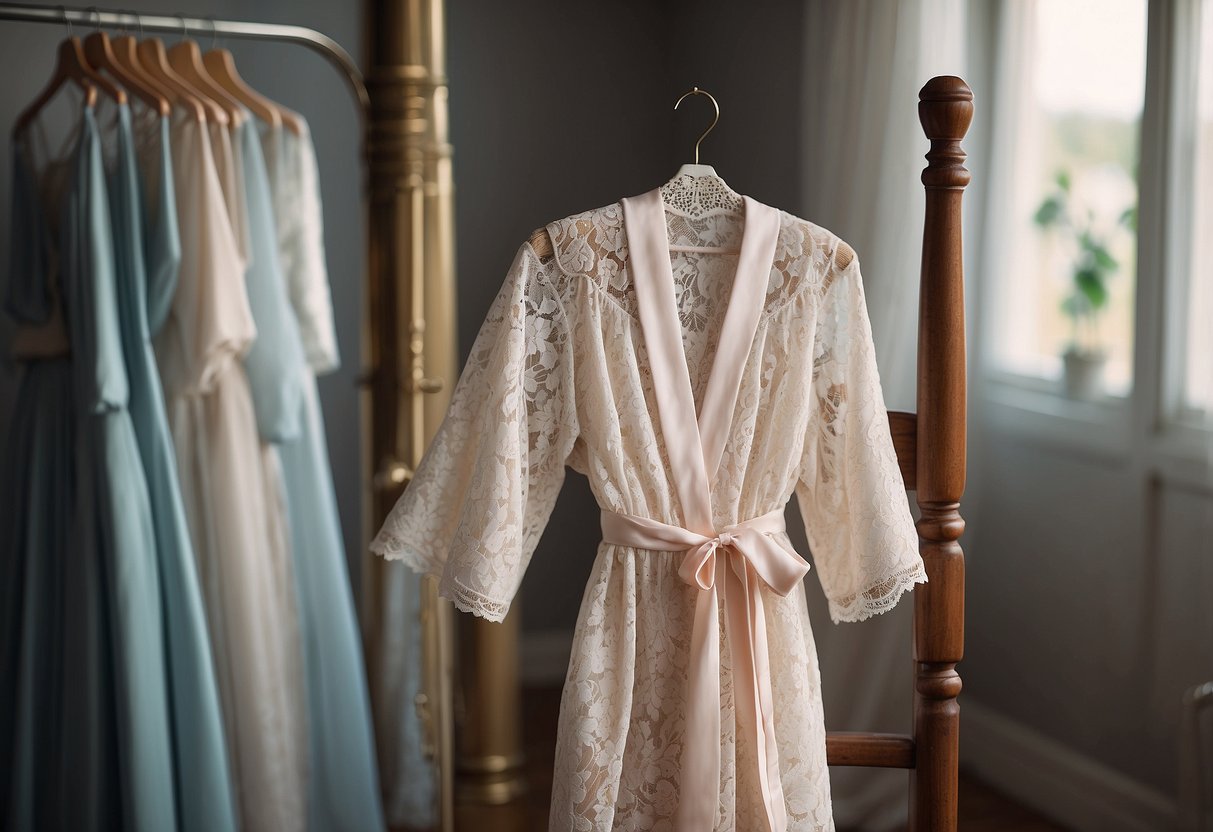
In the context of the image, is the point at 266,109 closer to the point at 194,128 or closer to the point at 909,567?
the point at 194,128

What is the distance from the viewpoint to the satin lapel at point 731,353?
1169mm

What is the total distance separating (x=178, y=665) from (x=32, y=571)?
281 mm

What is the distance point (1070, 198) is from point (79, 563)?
6.93 feet

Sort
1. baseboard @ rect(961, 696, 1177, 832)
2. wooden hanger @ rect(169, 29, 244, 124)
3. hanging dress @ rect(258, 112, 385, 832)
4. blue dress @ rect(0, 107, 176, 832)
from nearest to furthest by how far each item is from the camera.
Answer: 1. blue dress @ rect(0, 107, 176, 832)
2. wooden hanger @ rect(169, 29, 244, 124)
3. hanging dress @ rect(258, 112, 385, 832)
4. baseboard @ rect(961, 696, 1177, 832)

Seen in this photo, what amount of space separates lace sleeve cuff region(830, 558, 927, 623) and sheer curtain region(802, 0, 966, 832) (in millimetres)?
1025

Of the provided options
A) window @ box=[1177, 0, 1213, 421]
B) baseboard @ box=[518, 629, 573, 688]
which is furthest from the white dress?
baseboard @ box=[518, 629, 573, 688]

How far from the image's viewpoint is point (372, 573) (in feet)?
7.82

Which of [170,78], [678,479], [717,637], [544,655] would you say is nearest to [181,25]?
[170,78]

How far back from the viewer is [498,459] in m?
1.16

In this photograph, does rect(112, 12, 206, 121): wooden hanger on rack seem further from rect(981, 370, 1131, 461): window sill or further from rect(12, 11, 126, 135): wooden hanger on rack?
rect(981, 370, 1131, 461): window sill

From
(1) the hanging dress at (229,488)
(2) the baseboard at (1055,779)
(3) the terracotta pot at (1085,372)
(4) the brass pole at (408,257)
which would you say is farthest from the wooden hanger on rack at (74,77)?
(2) the baseboard at (1055,779)

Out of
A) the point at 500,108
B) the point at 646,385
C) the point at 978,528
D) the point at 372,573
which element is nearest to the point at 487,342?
the point at 646,385

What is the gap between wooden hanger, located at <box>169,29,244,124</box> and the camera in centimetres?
204

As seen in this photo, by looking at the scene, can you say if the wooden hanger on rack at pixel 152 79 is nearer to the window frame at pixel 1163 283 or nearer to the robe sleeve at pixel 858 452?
the robe sleeve at pixel 858 452
